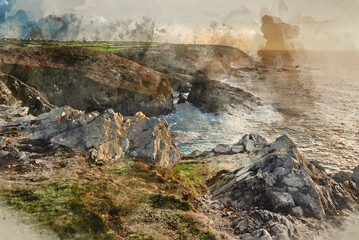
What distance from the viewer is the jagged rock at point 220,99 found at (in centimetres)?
4759

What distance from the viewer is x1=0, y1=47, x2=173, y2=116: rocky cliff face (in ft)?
137

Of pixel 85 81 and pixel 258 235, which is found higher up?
pixel 85 81

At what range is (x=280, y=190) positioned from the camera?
1822cm

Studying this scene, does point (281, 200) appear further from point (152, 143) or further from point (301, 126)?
point (301, 126)

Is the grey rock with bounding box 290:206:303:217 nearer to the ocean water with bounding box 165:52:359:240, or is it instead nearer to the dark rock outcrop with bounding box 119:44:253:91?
the ocean water with bounding box 165:52:359:240

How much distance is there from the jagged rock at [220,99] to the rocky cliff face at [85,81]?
517 centimetres

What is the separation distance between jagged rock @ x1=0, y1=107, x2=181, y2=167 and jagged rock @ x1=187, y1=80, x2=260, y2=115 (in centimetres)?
2331

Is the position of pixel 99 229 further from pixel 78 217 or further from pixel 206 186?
pixel 206 186

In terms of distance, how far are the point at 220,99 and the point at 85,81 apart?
21.8 meters

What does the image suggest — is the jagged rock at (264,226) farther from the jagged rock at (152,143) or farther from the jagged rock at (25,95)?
the jagged rock at (25,95)

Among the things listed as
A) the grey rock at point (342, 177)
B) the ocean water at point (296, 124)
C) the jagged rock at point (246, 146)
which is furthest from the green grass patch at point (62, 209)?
the ocean water at point (296, 124)

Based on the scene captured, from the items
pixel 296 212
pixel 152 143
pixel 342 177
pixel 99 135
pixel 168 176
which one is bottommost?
pixel 342 177

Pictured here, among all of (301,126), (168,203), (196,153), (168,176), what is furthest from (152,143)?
(301,126)

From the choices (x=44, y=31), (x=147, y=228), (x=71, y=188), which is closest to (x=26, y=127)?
(x=71, y=188)
